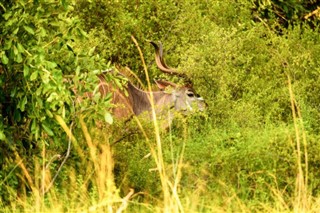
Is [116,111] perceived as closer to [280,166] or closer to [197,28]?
[197,28]

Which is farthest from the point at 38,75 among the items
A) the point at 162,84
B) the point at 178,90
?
the point at 162,84

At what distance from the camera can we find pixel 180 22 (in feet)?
43.9

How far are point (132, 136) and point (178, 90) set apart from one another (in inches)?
88.0

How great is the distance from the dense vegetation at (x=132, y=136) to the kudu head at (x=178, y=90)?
0.13 meters

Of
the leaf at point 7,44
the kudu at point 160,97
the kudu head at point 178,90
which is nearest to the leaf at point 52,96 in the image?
the leaf at point 7,44

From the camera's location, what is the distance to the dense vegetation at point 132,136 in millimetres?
8039

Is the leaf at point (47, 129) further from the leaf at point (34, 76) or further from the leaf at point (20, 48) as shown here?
the leaf at point (20, 48)

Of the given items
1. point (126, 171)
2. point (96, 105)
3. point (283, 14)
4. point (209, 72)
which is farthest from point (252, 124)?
point (283, 14)

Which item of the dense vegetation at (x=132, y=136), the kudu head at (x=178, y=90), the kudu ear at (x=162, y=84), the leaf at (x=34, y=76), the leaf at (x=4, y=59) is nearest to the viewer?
the dense vegetation at (x=132, y=136)

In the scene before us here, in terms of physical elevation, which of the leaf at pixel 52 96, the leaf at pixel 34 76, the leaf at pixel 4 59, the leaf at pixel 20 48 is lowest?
the leaf at pixel 52 96

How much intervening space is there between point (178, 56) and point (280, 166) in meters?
4.29

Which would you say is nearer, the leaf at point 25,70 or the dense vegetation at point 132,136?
the dense vegetation at point 132,136

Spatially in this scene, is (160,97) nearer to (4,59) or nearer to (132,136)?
(132,136)

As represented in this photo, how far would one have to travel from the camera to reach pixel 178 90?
12.3m
